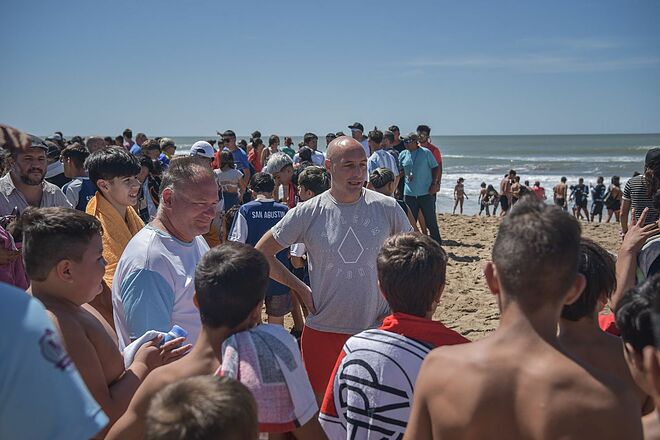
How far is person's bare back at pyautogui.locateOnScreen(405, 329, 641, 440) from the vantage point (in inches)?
60.5

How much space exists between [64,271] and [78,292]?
10 cm

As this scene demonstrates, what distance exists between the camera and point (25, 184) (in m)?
4.60

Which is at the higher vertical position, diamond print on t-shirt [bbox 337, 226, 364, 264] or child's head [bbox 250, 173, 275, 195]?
child's head [bbox 250, 173, 275, 195]

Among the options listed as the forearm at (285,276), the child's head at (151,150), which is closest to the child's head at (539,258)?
the forearm at (285,276)

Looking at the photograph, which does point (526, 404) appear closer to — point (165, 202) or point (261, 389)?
point (261, 389)

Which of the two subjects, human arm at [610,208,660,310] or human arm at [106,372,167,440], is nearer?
human arm at [106,372,167,440]

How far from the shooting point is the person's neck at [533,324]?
164 centimetres

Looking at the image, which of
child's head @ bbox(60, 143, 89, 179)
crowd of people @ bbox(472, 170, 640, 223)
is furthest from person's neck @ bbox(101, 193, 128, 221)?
crowd of people @ bbox(472, 170, 640, 223)

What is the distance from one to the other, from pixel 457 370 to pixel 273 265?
234 centimetres

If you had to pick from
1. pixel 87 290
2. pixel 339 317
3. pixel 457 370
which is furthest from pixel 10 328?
pixel 339 317

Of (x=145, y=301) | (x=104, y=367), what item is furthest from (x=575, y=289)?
(x=145, y=301)

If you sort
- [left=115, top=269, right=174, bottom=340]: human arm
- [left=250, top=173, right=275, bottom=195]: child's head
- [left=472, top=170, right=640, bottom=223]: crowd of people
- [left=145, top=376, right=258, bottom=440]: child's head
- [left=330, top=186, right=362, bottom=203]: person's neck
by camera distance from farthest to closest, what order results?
1. [left=472, top=170, right=640, bottom=223]: crowd of people
2. [left=250, top=173, right=275, bottom=195]: child's head
3. [left=330, top=186, right=362, bottom=203]: person's neck
4. [left=115, top=269, right=174, bottom=340]: human arm
5. [left=145, top=376, right=258, bottom=440]: child's head

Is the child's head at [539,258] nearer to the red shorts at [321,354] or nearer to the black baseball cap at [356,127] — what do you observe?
the red shorts at [321,354]

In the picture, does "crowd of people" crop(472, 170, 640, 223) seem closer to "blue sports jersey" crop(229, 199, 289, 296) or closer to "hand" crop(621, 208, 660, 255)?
"blue sports jersey" crop(229, 199, 289, 296)
